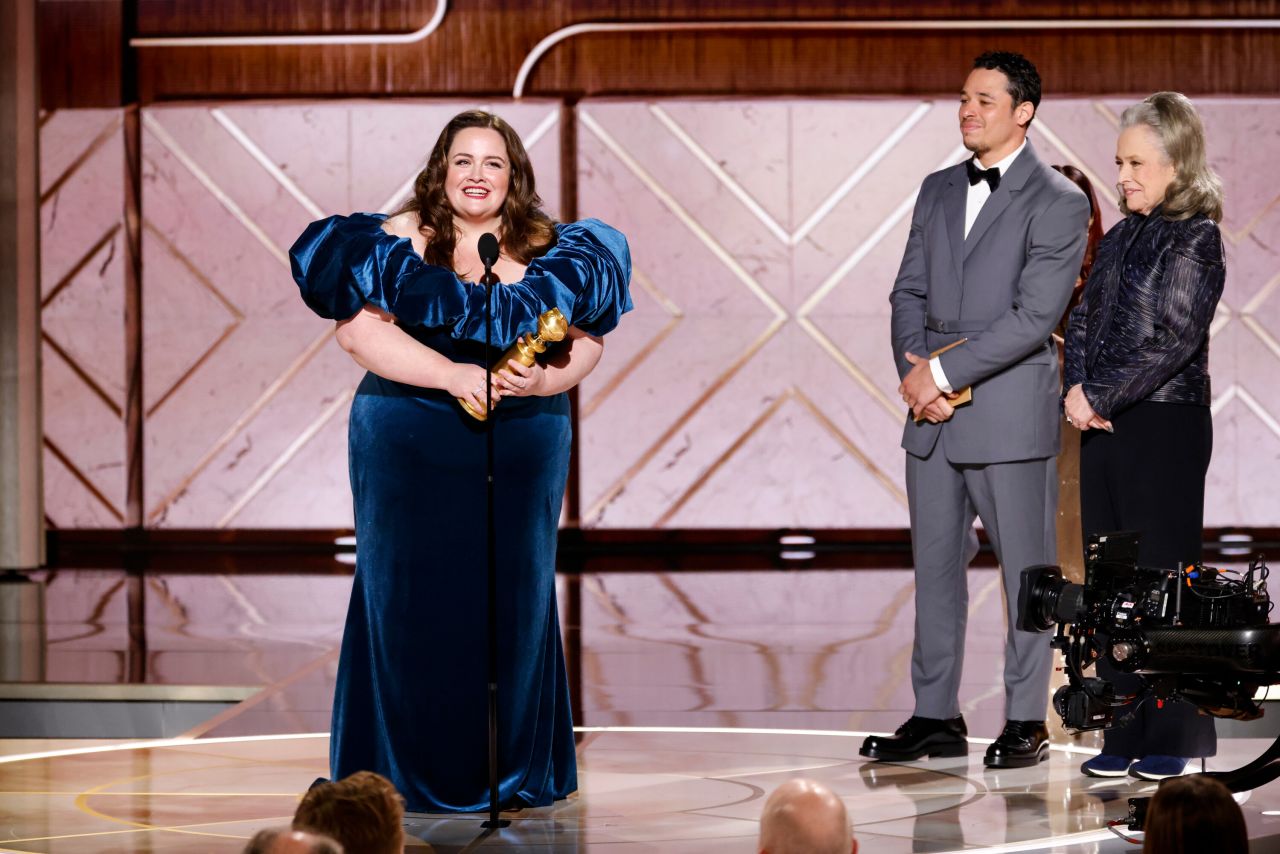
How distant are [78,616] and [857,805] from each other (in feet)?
11.8

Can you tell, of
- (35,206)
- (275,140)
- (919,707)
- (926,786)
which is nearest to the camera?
(926,786)

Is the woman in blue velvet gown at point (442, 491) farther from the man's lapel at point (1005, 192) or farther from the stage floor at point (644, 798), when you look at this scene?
the man's lapel at point (1005, 192)

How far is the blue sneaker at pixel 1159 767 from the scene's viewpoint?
3.31m

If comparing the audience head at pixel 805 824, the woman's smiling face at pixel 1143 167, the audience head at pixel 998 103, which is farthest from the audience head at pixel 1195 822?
the audience head at pixel 998 103

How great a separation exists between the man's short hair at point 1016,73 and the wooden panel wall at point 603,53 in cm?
447

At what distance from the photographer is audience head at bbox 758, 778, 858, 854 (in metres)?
1.67

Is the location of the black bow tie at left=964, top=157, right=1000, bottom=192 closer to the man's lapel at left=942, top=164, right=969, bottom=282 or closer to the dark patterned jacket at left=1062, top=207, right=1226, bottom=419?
the man's lapel at left=942, top=164, right=969, bottom=282

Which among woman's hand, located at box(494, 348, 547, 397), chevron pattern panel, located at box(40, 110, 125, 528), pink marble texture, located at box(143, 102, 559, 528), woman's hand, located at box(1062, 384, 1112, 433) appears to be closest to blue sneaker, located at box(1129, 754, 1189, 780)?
woman's hand, located at box(1062, 384, 1112, 433)

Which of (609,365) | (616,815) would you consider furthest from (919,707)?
(609,365)

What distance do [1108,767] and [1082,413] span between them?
0.69 metres

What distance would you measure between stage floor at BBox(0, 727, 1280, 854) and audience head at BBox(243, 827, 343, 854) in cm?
136

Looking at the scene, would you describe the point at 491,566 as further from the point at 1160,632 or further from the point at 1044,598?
the point at 1160,632

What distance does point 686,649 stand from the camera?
5.29 m

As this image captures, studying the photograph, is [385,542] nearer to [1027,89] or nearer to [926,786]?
[926,786]
